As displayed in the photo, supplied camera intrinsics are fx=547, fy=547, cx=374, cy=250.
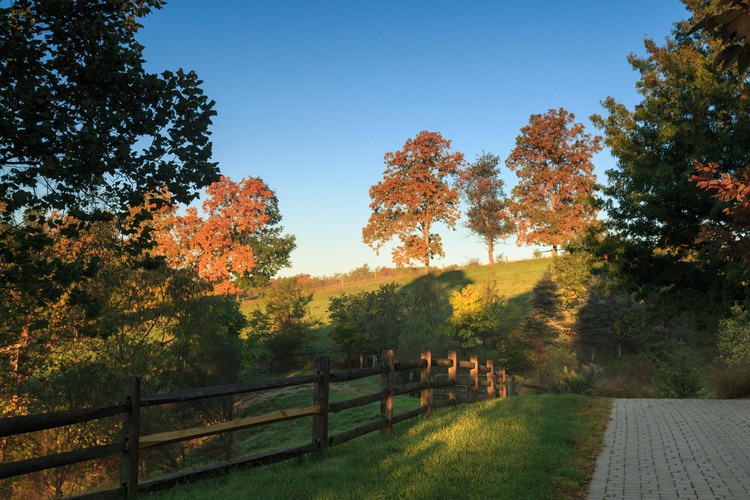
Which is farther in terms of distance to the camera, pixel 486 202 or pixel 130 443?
pixel 486 202

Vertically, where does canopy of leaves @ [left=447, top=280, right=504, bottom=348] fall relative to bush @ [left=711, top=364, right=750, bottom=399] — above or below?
above

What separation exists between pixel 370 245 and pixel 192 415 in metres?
39.1

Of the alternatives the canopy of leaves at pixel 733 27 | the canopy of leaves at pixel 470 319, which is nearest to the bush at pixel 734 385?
the canopy of leaves at pixel 470 319

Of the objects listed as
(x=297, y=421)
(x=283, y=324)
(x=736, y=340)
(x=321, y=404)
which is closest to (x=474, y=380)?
(x=321, y=404)

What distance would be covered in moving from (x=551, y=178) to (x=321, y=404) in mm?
52838

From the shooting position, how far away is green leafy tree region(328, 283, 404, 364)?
35688 mm

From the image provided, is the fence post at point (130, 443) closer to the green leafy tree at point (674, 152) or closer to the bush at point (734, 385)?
the green leafy tree at point (674, 152)

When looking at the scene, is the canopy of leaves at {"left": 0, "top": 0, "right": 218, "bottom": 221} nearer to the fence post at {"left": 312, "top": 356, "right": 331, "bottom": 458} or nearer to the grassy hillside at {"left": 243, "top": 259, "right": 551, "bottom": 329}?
the fence post at {"left": 312, "top": 356, "right": 331, "bottom": 458}

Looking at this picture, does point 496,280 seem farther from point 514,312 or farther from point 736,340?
point 736,340

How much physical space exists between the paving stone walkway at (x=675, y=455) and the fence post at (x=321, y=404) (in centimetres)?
384

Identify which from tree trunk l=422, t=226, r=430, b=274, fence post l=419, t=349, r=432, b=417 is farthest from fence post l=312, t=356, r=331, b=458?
tree trunk l=422, t=226, r=430, b=274

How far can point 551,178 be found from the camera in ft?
186

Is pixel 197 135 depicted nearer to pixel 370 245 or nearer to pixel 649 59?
pixel 649 59

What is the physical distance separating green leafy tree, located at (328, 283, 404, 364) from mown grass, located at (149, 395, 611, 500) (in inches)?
979
